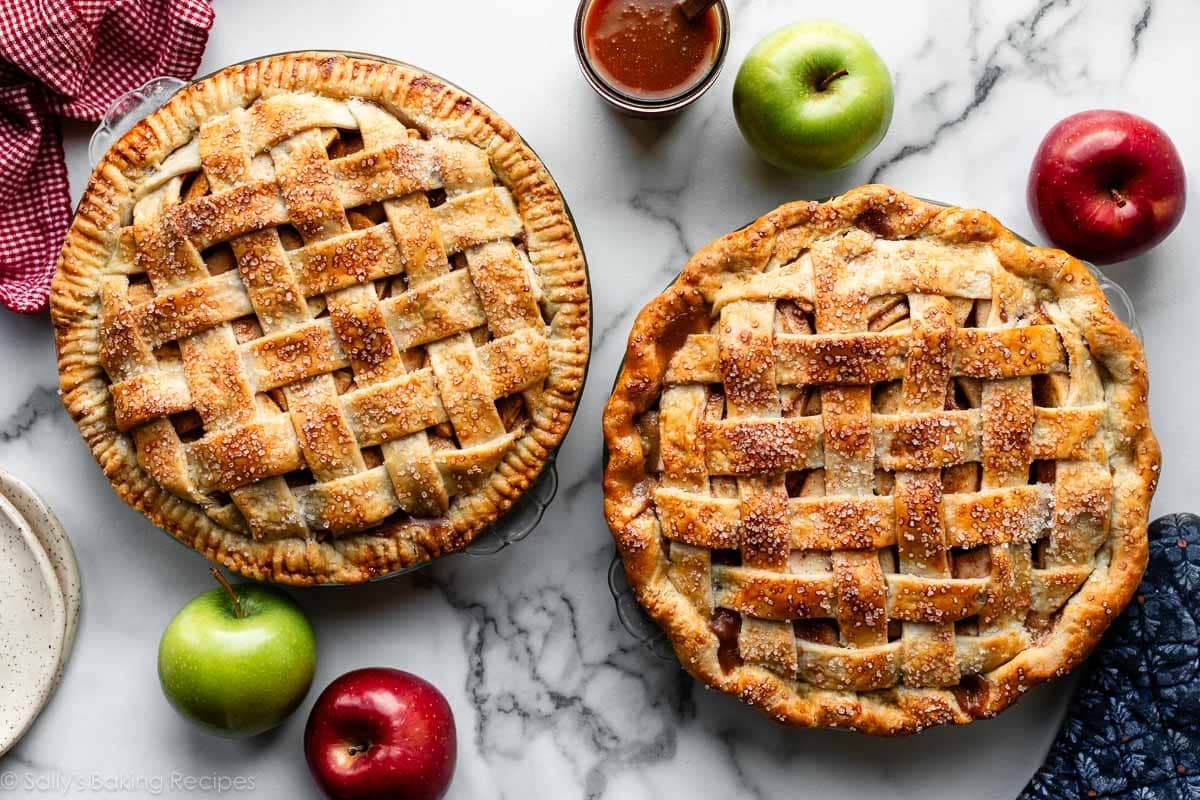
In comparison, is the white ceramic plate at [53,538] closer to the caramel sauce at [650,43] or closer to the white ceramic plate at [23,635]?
the white ceramic plate at [23,635]

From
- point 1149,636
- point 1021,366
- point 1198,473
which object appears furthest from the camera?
point 1198,473

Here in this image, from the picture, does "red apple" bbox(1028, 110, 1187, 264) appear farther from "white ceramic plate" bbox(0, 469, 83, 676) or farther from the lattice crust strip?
"white ceramic plate" bbox(0, 469, 83, 676)

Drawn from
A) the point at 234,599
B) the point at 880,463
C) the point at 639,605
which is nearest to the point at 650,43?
the point at 880,463

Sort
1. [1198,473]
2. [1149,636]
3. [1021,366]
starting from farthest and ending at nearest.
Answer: [1198,473]
[1149,636]
[1021,366]

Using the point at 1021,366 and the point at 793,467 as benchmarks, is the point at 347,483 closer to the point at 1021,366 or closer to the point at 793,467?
the point at 793,467

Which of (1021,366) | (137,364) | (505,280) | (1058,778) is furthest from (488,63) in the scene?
(1058,778)

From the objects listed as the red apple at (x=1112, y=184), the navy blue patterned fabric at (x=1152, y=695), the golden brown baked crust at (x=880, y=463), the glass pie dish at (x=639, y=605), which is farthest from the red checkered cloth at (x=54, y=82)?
the navy blue patterned fabric at (x=1152, y=695)
